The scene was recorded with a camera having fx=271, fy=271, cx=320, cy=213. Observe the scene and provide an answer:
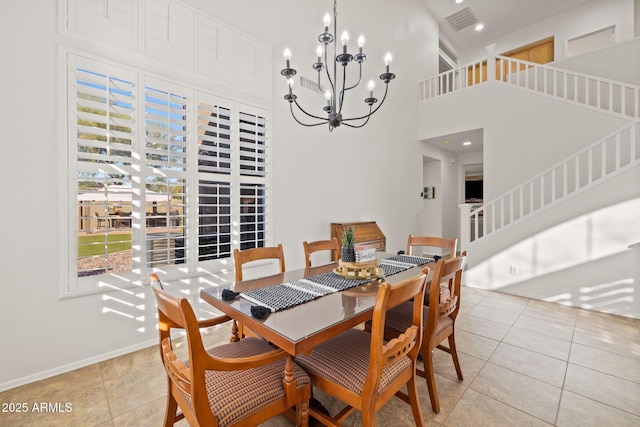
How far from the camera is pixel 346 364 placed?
4.55ft

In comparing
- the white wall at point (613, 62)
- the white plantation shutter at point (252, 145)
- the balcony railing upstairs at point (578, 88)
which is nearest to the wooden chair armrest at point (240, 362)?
the white plantation shutter at point (252, 145)

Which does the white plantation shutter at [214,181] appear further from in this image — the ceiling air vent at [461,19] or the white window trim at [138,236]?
the ceiling air vent at [461,19]

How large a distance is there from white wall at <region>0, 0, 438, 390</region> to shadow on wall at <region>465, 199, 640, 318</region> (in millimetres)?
2151

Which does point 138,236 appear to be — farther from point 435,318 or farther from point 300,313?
point 435,318

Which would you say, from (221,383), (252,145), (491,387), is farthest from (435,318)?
(252,145)

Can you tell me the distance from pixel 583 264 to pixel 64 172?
5637 mm

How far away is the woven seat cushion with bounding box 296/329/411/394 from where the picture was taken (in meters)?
1.30

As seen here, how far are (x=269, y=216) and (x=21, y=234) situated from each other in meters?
2.10

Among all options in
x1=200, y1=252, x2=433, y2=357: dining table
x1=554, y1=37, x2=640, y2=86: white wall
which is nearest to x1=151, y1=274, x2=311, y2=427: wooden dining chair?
x1=200, y1=252, x2=433, y2=357: dining table

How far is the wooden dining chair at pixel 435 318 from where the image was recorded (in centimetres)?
166

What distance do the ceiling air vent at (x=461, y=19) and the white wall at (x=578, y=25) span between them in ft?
4.07

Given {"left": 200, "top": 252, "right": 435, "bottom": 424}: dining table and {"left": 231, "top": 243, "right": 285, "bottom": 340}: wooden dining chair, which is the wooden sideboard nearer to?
{"left": 231, "top": 243, "right": 285, "bottom": 340}: wooden dining chair

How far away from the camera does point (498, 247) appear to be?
4.14m

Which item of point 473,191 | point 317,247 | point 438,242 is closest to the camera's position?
point 317,247
